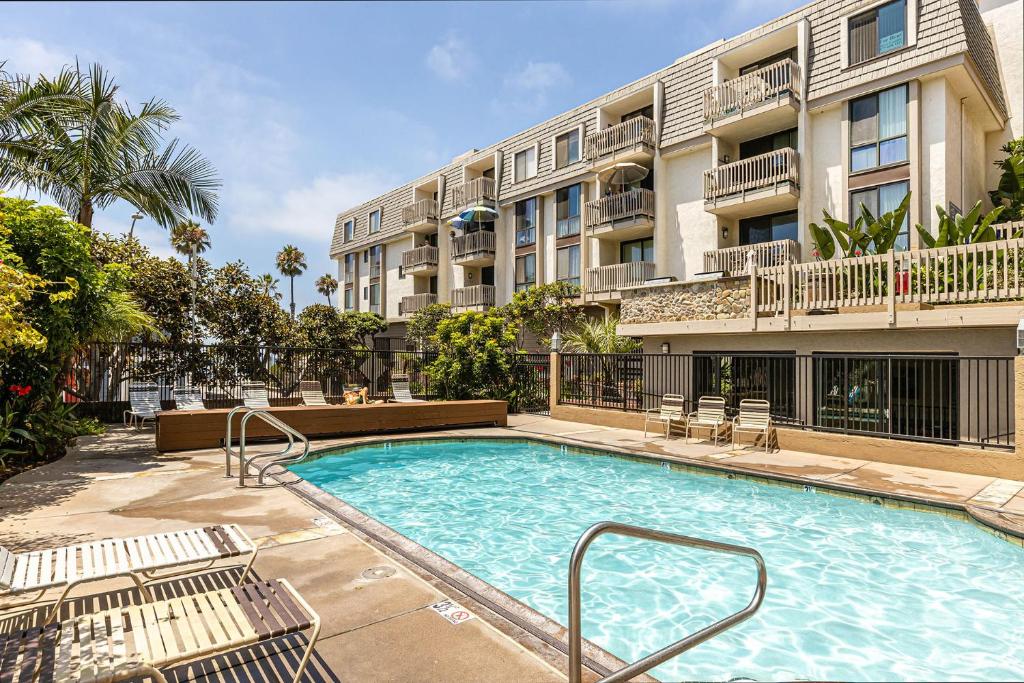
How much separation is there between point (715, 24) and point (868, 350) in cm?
1447

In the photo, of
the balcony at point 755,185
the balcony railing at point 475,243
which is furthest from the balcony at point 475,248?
the balcony at point 755,185

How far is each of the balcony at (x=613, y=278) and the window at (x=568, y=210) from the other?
2873 millimetres

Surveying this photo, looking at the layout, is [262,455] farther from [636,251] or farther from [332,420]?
[636,251]

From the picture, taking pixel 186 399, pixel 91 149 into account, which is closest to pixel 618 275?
pixel 186 399

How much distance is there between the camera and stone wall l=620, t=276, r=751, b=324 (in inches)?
563

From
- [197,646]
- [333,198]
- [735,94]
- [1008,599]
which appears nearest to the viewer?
[197,646]

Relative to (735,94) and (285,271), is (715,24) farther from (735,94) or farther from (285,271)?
(285,271)

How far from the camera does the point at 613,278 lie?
23078mm

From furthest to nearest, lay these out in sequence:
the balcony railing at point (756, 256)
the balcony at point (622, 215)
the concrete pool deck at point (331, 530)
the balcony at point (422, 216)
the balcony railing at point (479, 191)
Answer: the balcony at point (422, 216) < the balcony railing at point (479, 191) < the balcony at point (622, 215) < the balcony railing at point (756, 256) < the concrete pool deck at point (331, 530)

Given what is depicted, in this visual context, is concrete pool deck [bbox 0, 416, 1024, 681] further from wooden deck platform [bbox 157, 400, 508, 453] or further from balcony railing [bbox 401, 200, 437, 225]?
balcony railing [bbox 401, 200, 437, 225]

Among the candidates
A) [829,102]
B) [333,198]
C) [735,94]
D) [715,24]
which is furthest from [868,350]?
[333,198]

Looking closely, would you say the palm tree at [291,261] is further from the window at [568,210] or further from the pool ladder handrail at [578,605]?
the pool ladder handrail at [578,605]

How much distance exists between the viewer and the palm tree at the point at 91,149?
11.6 meters

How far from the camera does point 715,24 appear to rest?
20.9 metres
